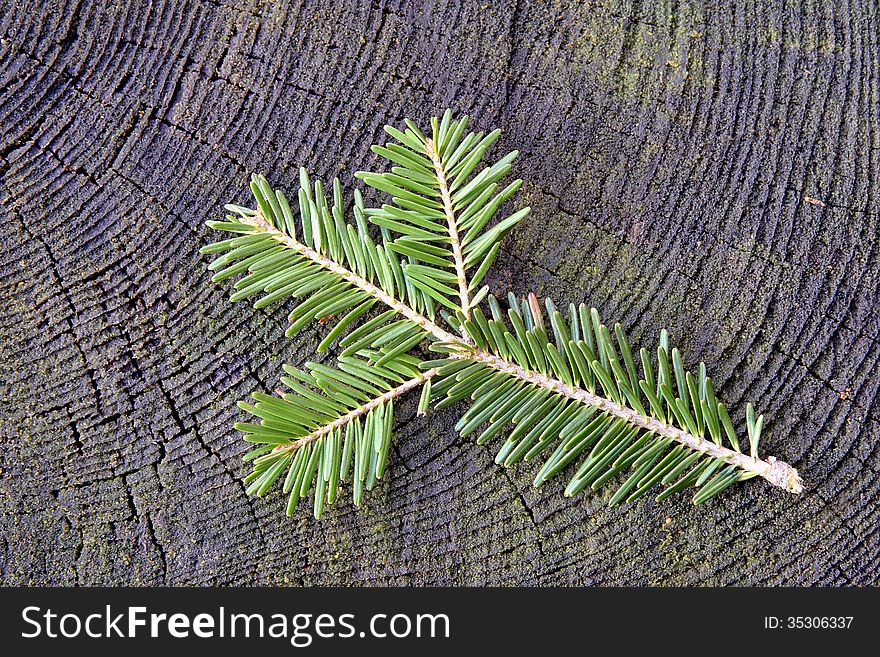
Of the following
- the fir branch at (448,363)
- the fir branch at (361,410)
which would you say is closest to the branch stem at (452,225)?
the fir branch at (448,363)

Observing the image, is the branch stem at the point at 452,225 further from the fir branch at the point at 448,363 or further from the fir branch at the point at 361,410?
the fir branch at the point at 361,410

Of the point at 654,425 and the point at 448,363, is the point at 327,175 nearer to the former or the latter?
the point at 448,363

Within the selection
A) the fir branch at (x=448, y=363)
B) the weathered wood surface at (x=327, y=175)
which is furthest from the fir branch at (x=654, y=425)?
the weathered wood surface at (x=327, y=175)

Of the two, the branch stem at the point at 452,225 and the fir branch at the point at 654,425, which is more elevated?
the branch stem at the point at 452,225

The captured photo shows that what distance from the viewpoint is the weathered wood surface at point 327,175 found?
1.01 metres

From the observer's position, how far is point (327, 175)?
1.04m

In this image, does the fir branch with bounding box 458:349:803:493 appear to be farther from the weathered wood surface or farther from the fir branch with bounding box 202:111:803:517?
the weathered wood surface

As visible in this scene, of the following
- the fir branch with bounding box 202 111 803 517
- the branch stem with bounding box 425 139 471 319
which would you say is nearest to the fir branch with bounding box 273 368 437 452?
the fir branch with bounding box 202 111 803 517

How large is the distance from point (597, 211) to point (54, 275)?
30.7 inches

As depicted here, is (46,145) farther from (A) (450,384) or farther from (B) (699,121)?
(B) (699,121)

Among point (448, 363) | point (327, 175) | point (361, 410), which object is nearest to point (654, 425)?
point (448, 363)

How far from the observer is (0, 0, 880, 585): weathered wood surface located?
1.01 m

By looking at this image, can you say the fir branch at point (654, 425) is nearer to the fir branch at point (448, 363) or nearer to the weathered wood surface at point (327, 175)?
the fir branch at point (448, 363)

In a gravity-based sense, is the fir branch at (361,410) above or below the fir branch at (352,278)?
below
